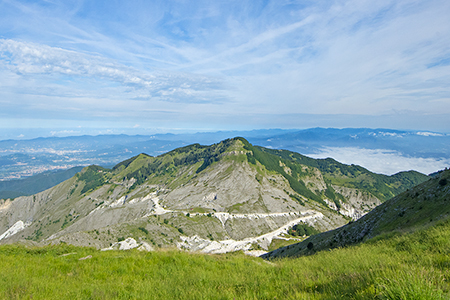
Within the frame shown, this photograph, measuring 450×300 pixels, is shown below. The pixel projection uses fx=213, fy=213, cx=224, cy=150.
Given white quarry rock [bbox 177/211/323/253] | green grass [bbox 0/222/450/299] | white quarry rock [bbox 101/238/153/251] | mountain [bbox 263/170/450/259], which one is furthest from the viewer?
white quarry rock [bbox 177/211/323/253]

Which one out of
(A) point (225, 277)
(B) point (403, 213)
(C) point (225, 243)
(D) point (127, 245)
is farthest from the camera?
(C) point (225, 243)

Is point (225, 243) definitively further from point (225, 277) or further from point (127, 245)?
point (225, 277)

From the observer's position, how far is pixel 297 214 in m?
164

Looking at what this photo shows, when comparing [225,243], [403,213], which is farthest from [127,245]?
[403,213]

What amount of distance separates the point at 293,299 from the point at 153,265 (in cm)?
1035

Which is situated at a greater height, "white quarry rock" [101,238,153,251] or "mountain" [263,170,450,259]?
"mountain" [263,170,450,259]

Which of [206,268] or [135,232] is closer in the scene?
[206,268]

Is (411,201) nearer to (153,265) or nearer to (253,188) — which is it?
(153,265)

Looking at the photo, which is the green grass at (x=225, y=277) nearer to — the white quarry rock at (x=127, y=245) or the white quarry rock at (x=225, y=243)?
the white quarry rock at (x=127, y=245)

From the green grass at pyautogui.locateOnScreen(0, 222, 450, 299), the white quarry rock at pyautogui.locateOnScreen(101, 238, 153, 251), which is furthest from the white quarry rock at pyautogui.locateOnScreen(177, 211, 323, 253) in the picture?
the green grass at pyautogui.locateOnScreen(0, 222, 450, 299)

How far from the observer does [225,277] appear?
1055 centimetres

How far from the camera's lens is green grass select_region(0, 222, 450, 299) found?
5667mm

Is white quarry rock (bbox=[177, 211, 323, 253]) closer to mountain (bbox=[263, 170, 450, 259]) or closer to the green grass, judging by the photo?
mountain (bbox=[263, 170, 450, 259])

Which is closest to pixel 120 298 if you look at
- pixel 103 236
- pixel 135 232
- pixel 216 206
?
pixel 103 236
